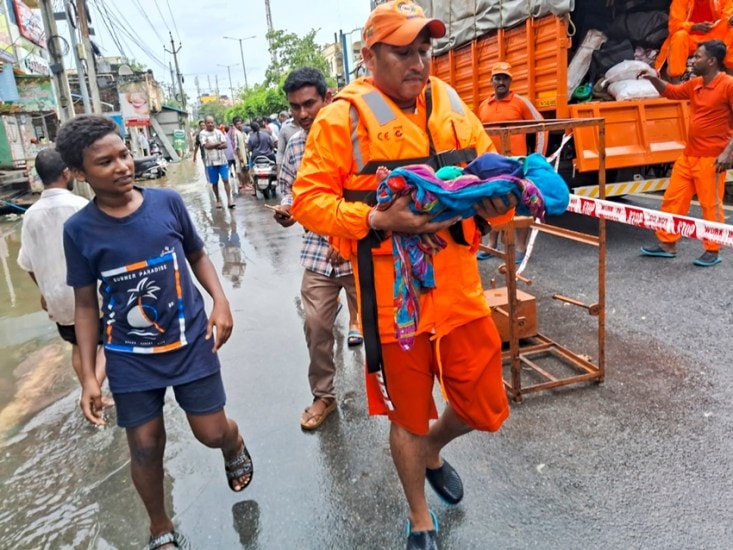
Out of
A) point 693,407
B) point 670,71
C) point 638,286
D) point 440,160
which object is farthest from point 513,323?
point 670,71

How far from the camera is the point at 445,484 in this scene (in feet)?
8.52

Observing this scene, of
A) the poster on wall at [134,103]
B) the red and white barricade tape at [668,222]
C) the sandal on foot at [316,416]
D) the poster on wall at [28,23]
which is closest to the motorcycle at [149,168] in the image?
the poster on wall at [28,23]

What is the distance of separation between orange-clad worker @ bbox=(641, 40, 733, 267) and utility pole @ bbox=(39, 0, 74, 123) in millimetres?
11708

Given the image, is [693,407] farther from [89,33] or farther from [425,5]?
[89,33]

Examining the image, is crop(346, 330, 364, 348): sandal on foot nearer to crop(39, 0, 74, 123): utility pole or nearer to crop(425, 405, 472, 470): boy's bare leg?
crop(425, 405, 472, 470): boy's bare leg

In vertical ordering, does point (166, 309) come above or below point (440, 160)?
below

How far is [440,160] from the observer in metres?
2.00

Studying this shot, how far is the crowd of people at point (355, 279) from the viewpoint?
1986 millimetres

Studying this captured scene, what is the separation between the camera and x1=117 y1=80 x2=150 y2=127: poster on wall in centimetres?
3164

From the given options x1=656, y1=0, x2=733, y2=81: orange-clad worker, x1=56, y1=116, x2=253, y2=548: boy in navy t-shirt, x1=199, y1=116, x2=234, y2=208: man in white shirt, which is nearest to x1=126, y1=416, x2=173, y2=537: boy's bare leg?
x1=56, y1=116, x2=253, y2=548: boy in navy t-shirt

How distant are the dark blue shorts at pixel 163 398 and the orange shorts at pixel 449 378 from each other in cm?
71

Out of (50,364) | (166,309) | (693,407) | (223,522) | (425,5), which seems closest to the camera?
(166,309)

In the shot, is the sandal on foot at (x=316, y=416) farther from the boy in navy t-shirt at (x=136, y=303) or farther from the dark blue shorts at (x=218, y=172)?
the dark blue shorts at (x=218, y=172)

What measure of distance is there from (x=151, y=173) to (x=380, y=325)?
21120 mm
